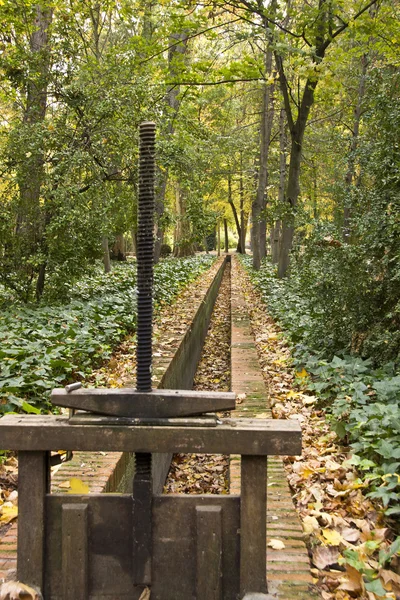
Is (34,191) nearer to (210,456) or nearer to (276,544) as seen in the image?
(210,456)

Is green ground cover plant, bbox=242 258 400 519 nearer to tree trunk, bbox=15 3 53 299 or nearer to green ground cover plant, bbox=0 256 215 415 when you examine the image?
green ground cover plant, bbox=0 256 215 415

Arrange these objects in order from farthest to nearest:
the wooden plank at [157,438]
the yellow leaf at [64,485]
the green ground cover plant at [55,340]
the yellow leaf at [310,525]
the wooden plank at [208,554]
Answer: the green ground cover plant at [55,340] < the yellow leaf at [64,485] < the yellow leaf at [310,525] < the wooden plank at [208,554] < the wooden plank at [157,438]

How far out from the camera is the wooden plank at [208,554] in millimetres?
2480

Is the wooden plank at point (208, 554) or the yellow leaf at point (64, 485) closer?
the wooden plank at point (208, 554)

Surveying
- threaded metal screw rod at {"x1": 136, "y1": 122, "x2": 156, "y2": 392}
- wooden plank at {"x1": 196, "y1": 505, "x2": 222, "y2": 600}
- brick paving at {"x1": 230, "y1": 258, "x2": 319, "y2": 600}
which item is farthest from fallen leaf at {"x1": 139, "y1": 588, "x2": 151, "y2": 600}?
threaded metal screw rod at {"x1": 136, "y1": 122, "x2": 156, "y2": 392}

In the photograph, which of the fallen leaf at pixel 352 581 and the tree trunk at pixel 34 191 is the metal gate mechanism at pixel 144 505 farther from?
the tree trunk at pixel 34 191

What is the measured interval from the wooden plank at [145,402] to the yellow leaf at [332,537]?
122 centimetres

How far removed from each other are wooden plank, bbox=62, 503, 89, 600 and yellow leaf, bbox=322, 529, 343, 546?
141cm

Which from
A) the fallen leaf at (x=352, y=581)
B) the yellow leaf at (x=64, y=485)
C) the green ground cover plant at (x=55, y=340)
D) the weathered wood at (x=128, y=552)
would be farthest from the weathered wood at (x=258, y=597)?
the green ground cover plant at (x=55, y=340)

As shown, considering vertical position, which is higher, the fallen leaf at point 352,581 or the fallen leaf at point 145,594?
the fallen leaf at point 352,581

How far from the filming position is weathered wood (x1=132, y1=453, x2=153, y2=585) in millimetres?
2516

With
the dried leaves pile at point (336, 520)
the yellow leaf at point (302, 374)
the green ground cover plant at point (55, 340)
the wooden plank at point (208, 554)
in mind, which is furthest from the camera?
the yellow leaf at point (302, 374)

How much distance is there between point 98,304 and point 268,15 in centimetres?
614

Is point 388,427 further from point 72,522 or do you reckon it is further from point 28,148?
point 28,148
